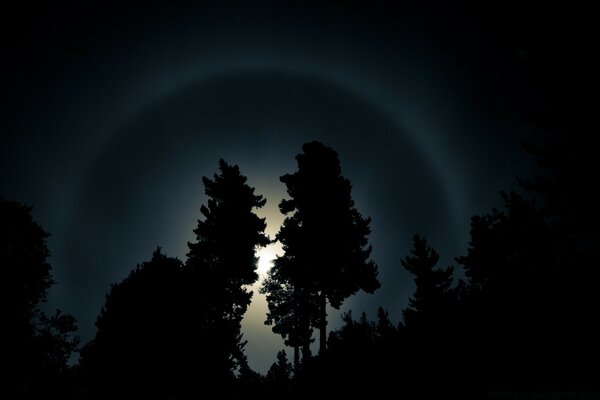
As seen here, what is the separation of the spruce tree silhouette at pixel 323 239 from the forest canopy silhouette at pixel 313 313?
3.3 inches

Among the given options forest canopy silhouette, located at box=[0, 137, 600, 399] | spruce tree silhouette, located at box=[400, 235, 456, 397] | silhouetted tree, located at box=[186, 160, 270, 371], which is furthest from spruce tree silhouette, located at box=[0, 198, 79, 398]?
spruce tree silhouette, located at box=[400, 235, 456, 397]

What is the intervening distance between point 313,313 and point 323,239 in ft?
16.1

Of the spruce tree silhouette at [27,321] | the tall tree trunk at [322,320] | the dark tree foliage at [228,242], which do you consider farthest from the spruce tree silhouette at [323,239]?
the spruce tree silhouette at [27,321]

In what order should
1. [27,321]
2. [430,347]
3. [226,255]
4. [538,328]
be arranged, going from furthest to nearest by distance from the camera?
[226,255]
[27,321]
[430,347]
[538,328]

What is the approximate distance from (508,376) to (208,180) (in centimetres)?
2008

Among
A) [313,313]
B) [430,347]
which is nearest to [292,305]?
[313,313]

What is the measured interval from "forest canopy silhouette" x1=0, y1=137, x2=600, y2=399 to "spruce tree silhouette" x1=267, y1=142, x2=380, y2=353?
0.08 metres

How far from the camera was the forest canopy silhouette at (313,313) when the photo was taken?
7133 millimetres

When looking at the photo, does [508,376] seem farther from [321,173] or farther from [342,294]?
[321,173]

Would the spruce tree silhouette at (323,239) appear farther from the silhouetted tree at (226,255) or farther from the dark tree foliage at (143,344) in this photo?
the dark tree foliage at (143,344)

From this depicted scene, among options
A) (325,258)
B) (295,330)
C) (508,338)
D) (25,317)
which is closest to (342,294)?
(325,258)

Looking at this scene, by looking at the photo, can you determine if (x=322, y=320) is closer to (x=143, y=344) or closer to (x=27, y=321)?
(x=143, y=344)

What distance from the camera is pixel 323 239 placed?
A: 59.2 ft

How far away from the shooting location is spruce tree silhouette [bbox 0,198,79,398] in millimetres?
15398
